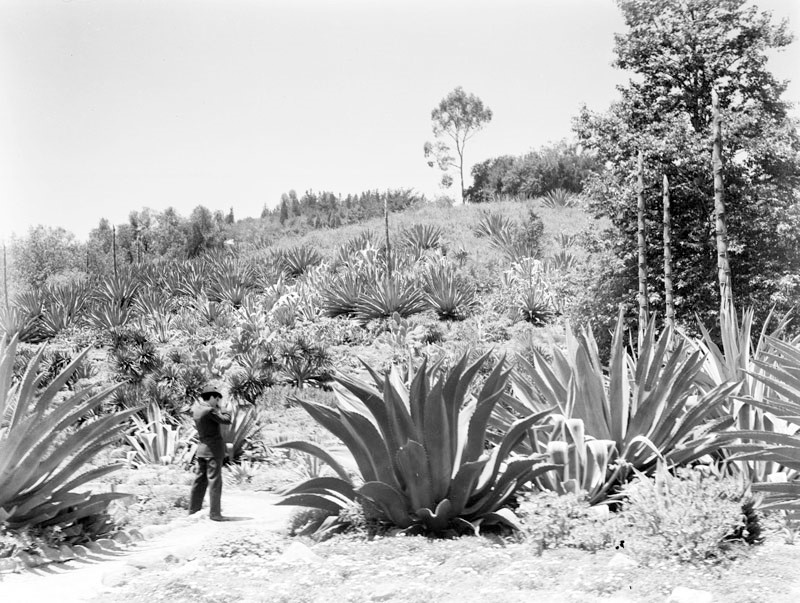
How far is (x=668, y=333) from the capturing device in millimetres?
6730

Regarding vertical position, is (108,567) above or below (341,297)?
below

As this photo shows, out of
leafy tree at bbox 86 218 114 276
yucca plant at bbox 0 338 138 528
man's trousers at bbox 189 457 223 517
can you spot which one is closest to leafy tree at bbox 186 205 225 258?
leafy tree at bbox 86 218 114 276

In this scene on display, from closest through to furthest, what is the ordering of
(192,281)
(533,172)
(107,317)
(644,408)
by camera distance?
1. (644,408)
2. (107,317)
3. (192,281)
4. (533,172)

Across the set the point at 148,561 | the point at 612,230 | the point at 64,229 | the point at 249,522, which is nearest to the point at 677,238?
the point at 612,230

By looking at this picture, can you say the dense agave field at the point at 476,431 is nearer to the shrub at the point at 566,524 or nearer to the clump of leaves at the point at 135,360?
the shrub at the point at 566,524

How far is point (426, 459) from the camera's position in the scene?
524 cm

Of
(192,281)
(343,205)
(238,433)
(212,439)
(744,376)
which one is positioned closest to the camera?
(744,376)

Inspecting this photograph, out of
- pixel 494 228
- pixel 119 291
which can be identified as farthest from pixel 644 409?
pixel 494 228

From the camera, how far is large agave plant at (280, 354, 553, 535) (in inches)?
206

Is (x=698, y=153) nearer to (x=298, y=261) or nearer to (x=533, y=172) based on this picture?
(x=298, y=261)

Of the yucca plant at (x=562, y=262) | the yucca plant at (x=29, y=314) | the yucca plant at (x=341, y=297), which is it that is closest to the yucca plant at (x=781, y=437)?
the yucca plant at (x=341, y=297)

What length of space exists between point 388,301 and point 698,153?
7910 mm

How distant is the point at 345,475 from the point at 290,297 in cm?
1692

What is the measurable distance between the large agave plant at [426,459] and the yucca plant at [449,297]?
1539 cm
